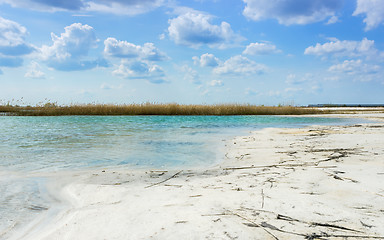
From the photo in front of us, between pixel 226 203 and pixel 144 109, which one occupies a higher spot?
pixel 144 109

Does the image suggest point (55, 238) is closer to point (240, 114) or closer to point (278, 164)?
point (278, 164)

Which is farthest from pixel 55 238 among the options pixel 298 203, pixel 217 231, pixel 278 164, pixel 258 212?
pixel 278 164

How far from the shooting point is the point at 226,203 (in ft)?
7.47

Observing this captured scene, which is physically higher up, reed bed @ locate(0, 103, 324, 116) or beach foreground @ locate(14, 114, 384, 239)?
reed bed @ locate(0, 103, 324, 116)

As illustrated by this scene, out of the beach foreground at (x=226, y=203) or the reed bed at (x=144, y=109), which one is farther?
the reed bed at (x=144, y=109)

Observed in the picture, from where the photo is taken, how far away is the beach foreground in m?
1.79

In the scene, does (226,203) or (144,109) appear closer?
(226,203)

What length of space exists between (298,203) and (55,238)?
199 centimetres

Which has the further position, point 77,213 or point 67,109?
point 67,109

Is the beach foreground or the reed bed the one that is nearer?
the beach foreground

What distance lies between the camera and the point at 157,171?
3.95 meters

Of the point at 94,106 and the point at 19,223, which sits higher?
the point at 94,106

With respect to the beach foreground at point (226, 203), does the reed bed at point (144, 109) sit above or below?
above

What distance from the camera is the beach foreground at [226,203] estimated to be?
1.79 meters
